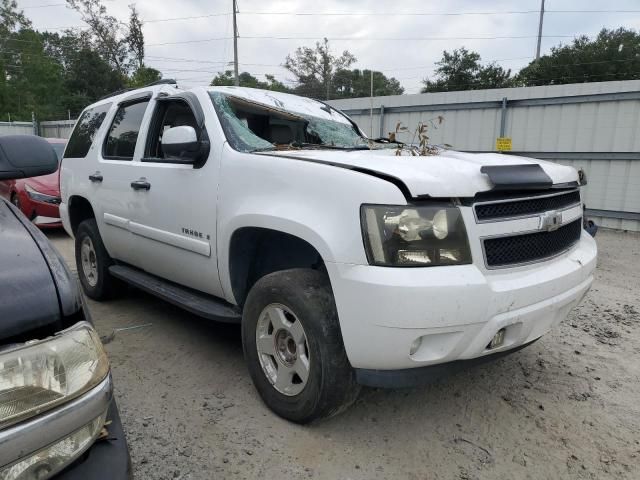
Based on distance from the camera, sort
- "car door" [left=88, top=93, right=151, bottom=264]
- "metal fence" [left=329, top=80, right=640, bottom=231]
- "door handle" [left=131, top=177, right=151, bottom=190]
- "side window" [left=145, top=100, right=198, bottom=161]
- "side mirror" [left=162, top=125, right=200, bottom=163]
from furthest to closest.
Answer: "metal fence" [left=329, top=80, right=640, bottom=231] → "car door" [left=88, top=93, right=151, bottom=264] → "side window" [left=145, top=100, right=198, bottom=161] → "door handle" [left=131, top=177, right=151, bottom=190] → "side mirror" [left=162, top=125, right=200, bottom=163]

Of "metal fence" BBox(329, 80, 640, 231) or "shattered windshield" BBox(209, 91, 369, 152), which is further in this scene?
"metal fence" BBox(329, 80, 640, 231)

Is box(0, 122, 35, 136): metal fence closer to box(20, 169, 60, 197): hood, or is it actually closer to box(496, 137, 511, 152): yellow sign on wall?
box(20, 169, 60, 197): hood

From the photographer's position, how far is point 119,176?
3.75 m

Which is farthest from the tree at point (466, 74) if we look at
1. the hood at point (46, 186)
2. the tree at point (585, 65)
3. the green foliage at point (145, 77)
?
the hood at point (46, 186)

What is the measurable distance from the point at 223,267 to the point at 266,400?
2.66 feet

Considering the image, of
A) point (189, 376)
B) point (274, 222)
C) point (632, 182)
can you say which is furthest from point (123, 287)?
point (632, 182)

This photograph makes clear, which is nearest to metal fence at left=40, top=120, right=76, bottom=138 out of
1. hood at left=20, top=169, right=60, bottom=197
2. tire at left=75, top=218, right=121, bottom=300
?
hood at left=20, top=169, right=60, bottom=197

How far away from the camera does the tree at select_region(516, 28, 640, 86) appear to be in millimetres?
36688

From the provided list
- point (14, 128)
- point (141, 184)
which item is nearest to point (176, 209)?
point (141, 184)

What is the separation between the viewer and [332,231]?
82.9 inches

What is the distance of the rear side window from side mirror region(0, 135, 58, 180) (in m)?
2.74

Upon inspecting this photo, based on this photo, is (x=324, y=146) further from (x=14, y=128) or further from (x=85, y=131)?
(x=14, y=128)

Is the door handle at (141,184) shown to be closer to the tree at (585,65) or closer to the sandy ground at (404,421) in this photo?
the sandy ground at (404,421)

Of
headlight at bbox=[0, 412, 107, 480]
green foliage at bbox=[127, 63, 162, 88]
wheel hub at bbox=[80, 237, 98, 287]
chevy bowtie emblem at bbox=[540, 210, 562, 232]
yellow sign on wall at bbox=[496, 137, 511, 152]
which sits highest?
green foliage at bbox=[127, 63, 162, 88]
